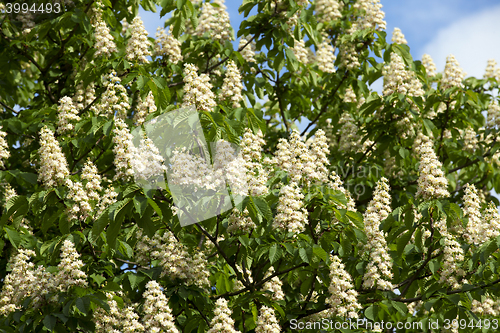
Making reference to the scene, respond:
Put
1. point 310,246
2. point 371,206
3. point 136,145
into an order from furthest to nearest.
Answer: point 371,206, point 136,145, point 310,246

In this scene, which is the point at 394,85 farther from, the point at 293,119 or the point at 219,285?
the point at 219,285

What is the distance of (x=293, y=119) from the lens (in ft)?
31.5

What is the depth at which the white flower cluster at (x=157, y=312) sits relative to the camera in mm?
4551

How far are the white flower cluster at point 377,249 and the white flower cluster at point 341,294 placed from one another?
24 cm

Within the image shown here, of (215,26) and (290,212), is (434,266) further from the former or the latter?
(215,26)

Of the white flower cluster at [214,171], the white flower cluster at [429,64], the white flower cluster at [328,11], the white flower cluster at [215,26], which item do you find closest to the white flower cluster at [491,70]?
the white flower cluster at [429,64]

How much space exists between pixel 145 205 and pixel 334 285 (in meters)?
1.97

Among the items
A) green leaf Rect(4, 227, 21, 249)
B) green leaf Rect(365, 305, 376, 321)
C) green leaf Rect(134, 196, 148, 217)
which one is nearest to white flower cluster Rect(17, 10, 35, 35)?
green leaf Rect(4, 227, 21, 249)

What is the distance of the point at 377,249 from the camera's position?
5.02 m

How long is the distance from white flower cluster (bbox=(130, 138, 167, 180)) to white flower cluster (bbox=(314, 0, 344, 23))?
6.68 m

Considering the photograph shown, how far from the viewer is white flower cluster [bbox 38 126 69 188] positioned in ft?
16.5

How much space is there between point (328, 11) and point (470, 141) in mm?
3679

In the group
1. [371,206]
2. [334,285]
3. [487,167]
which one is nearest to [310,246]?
[334,285]
